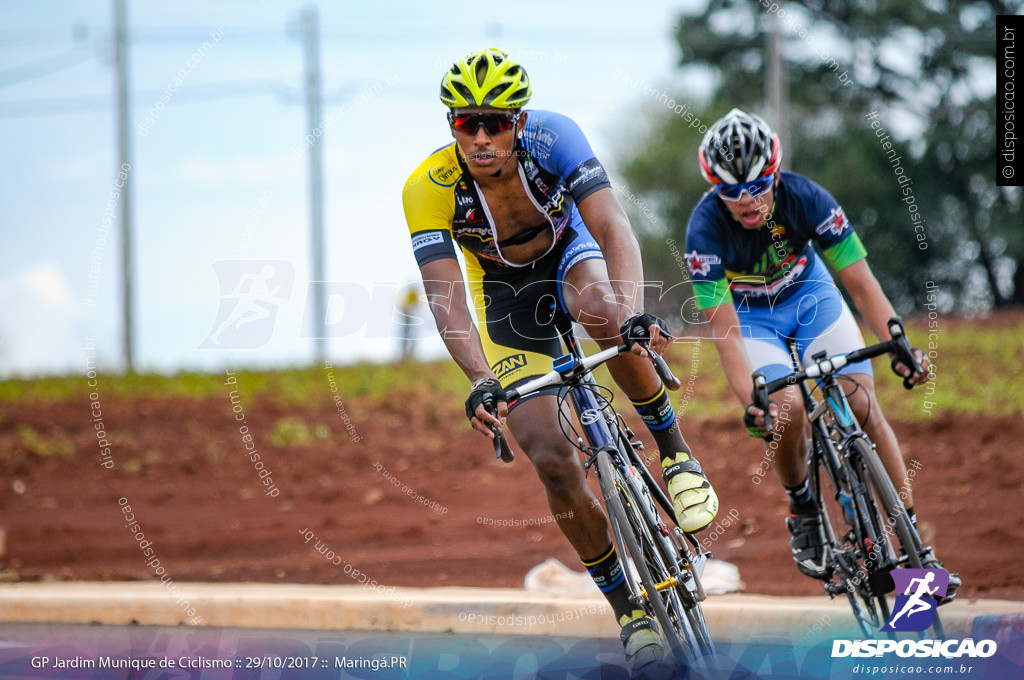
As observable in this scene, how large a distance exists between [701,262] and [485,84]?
1.39m

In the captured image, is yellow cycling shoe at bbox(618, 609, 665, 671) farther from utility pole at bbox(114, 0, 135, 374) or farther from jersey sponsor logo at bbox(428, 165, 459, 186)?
utility pole at bbox(114, 0, 135, 374)

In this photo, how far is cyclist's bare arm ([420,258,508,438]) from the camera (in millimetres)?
3918

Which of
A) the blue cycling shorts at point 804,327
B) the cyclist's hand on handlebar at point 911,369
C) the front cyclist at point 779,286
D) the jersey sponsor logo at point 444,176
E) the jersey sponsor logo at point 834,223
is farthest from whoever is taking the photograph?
the blue cycling shorts at point 804,327

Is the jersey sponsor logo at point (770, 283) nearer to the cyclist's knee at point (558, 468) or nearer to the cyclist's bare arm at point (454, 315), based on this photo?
the cyclist's knee at point (558, 468)

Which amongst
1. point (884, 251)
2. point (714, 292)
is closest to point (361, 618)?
point (714, 292)

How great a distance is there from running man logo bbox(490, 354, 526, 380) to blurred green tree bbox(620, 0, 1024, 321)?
11.4m

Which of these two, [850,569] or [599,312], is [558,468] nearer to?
[599,312]

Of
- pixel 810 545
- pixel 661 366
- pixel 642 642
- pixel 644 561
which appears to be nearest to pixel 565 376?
pixel 661 366

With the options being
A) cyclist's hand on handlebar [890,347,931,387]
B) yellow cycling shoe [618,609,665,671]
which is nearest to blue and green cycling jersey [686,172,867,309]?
cyclist's hand on handlebar [890,347,931,387]

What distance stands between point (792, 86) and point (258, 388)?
11.6m

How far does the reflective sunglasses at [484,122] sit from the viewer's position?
406cm

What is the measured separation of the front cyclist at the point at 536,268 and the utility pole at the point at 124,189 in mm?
Result: 12851

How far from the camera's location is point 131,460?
413 inches

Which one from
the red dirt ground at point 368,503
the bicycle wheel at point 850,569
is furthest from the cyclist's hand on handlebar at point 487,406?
the red dirt ground at point 368,503
